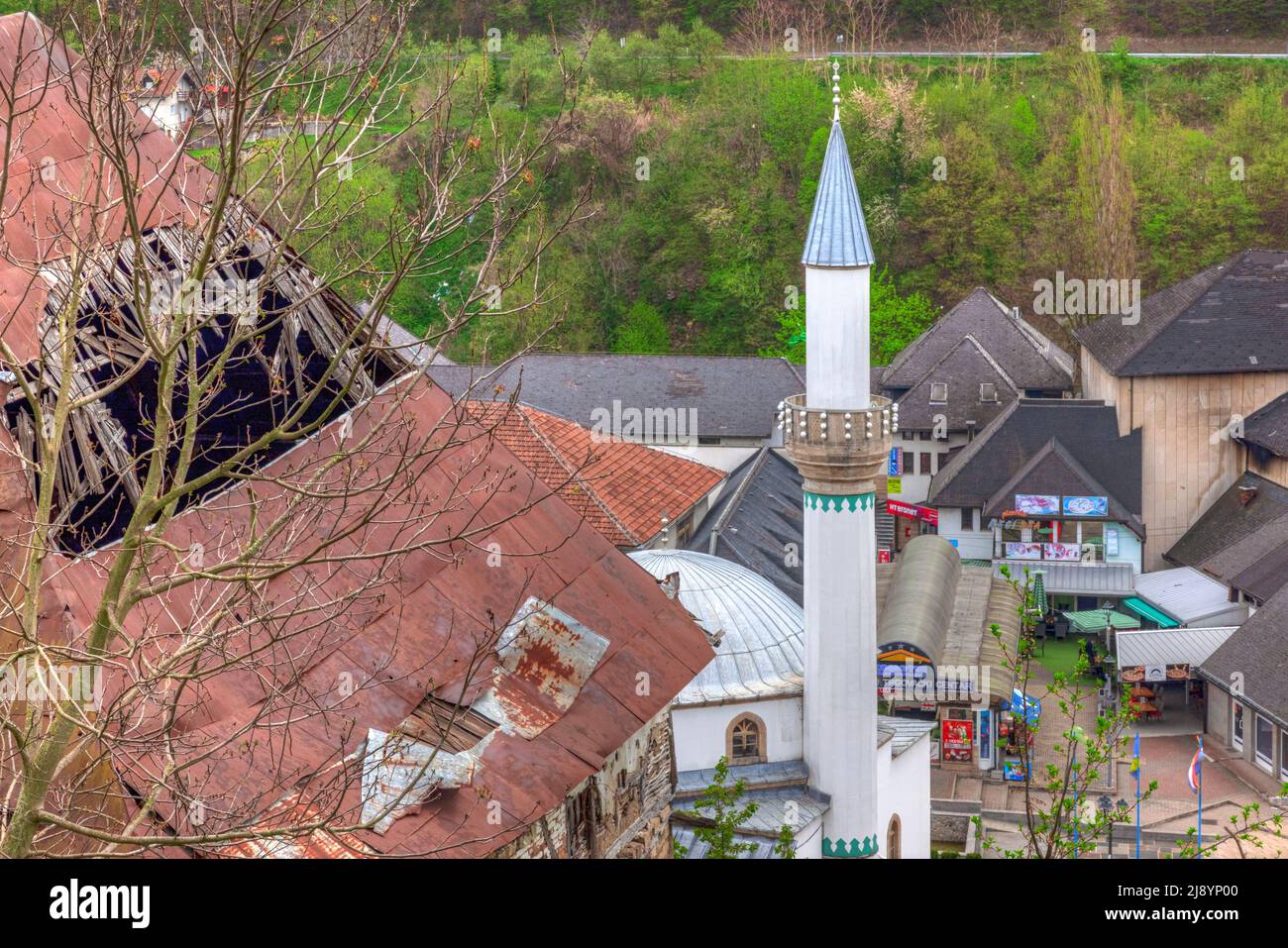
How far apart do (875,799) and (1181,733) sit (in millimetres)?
15079

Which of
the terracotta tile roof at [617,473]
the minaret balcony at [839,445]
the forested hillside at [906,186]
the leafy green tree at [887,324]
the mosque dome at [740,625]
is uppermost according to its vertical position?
the forested hillside at [906,186]

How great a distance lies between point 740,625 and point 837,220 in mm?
7761

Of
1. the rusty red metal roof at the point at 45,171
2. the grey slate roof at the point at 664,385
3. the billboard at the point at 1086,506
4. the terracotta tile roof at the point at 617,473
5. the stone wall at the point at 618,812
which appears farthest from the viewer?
the grey slate roof at the point at 664,385

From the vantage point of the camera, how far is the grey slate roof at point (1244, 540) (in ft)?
172

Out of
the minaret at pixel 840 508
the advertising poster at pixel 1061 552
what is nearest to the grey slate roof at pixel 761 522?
the advertising poster at pixel 1061 552

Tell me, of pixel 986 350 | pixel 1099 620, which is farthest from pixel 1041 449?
pixel 986 350

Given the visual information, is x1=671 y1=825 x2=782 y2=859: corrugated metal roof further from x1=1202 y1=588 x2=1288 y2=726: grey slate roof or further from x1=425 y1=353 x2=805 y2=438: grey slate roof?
x1=425 y1=353 x2=805 y2=438: grey slate roof

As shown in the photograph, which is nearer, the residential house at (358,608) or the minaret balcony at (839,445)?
the residential house at (358,608)

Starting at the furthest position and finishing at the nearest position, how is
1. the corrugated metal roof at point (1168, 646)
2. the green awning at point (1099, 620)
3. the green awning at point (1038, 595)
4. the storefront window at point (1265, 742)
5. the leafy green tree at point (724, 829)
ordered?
the green awning at point (1099, 620) → the green awning at point (1038, 595) → the corrugated metal roof at point (1168, 646) → the storefront window at point (1265, 742) → the leafy green tree at point (724, 829)

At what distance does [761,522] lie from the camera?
49781mm

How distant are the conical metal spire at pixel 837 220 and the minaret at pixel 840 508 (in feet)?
0.06

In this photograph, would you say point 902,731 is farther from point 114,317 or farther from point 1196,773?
point 114,317

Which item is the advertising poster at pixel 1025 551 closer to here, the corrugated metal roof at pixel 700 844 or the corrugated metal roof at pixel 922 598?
the corrugated metal roof at pixel 922 598
